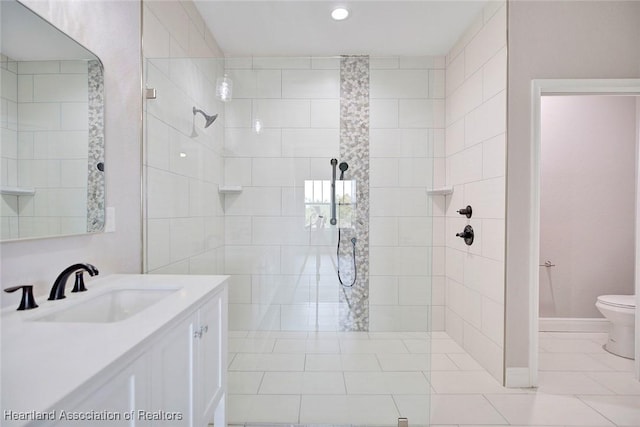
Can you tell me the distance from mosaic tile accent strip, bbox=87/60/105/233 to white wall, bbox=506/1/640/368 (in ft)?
7.61

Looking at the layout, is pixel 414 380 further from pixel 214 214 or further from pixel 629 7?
pixel 629 7

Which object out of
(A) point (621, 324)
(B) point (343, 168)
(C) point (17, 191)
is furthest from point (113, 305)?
(A) point (621, 324)

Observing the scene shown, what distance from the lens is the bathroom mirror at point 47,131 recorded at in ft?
3.38

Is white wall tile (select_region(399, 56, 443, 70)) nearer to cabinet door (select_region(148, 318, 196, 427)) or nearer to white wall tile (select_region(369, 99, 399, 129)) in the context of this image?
white wall tile (select_region(369, 99, 399, 129))

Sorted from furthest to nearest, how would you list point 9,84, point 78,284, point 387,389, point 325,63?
point 325,63 < point 387,389 < point 78,284 < point 9,84

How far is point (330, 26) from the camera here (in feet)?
8.43

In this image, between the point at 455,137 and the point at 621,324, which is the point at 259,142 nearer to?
the point at 455,137

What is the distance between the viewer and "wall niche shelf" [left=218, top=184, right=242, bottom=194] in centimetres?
209

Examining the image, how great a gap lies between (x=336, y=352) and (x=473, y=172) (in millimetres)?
1679

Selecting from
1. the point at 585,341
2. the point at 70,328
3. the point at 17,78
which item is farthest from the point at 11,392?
the point at 585,341

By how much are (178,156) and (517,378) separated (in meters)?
2.59

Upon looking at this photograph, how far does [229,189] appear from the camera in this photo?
2.10 meters

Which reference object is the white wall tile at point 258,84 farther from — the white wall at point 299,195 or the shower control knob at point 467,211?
the shower control knob at point 467,211

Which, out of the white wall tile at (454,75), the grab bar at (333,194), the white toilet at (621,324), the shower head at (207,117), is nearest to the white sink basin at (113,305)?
the grab bar at (333,194)
